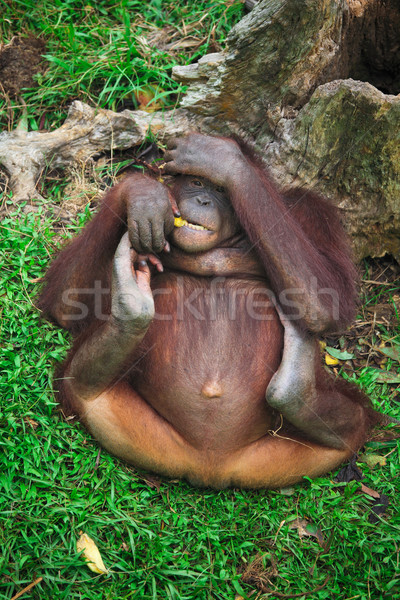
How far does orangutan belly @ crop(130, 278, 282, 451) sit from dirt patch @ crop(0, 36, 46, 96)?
2277 mm

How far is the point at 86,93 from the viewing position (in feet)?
14.4

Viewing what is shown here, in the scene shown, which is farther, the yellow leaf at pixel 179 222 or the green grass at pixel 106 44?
the green grass at pixel 106 44

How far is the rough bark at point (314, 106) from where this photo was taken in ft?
11.0

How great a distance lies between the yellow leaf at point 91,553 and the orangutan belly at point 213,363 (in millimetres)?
600

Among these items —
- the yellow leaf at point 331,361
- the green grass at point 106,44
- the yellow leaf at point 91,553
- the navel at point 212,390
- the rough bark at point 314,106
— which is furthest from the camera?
the green grass at point 106,44

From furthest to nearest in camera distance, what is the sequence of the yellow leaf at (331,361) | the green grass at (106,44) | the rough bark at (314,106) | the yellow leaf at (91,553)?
the green grass at (106,44)
the yellow leaf at (331,361)
the rough bark at (314,106)
the yellow leaf at (91,553)

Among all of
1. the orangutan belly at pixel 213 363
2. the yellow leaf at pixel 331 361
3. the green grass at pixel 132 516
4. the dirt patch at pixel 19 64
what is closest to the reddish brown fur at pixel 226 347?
the orangutan belly at pixel 213 363

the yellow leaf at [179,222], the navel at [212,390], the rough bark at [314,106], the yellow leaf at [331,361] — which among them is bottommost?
the yellow leaf at [331,361]

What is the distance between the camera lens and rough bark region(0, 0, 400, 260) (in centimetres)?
337

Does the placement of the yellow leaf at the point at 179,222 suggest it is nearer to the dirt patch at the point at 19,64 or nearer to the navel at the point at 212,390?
the navel at the point at 212,390

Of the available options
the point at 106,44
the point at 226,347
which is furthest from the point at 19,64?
the point at 226,347

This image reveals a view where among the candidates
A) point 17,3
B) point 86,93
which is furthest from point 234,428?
point 17,3

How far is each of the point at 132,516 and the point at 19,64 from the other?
306 centimetres

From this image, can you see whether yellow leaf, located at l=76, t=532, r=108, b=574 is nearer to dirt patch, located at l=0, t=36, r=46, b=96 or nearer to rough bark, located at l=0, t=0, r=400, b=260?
rough bark, located at l=0, t=0, r=400, b=260
